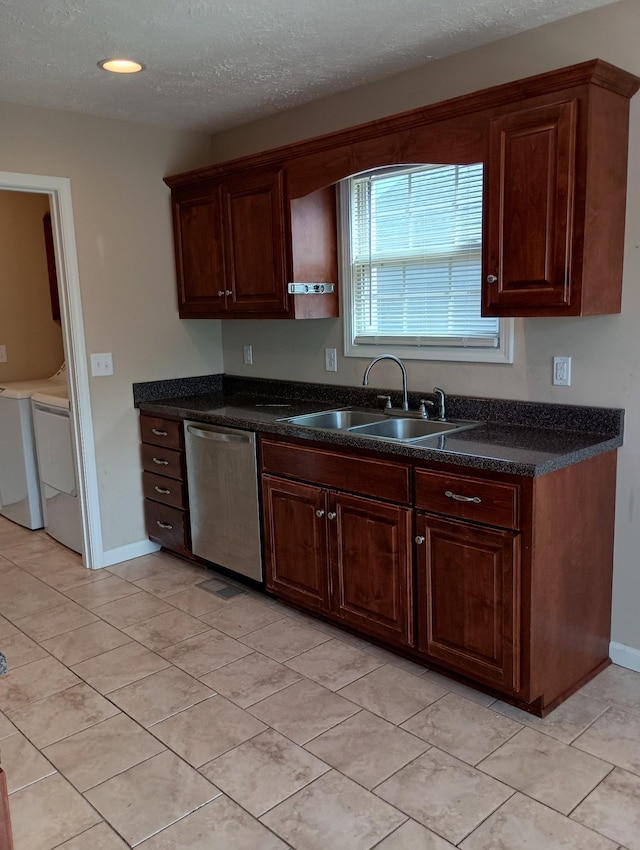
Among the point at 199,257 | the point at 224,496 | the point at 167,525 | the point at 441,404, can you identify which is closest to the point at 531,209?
the point at 441,404

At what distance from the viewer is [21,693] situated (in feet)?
8.72

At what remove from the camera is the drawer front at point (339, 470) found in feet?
8.54

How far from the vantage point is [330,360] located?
3.67m

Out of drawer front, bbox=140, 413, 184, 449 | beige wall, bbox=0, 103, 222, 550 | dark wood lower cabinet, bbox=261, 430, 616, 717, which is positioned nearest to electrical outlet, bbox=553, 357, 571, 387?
dark wood lower cabinet, bbox=261, 430, 616, 717

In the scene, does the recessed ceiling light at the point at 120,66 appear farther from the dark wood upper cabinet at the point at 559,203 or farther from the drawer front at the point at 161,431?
the drawer front at the point at 161,431

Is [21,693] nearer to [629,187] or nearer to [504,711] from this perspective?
[504,711]

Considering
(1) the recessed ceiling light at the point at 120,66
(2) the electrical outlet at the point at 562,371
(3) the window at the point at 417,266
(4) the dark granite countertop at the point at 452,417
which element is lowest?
(4) the dark granite countertop at the point at 452,417

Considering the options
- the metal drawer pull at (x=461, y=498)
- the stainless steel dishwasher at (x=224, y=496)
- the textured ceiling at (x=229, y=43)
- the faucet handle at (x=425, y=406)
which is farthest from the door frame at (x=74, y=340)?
the metal drawer pull at (x=461, y=498)

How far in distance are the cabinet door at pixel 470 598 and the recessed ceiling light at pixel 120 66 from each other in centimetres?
215

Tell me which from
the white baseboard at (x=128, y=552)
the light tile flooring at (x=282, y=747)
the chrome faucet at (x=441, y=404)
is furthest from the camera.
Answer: the white baseboard at (x=128, y=552)

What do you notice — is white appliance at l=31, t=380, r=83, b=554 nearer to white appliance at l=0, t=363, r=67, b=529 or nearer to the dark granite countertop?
white appliance at l=0, t=363, r=67, b=529

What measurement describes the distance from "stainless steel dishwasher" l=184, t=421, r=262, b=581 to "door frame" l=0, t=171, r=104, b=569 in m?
0.58

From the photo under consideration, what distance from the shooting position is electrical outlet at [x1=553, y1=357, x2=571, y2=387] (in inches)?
106

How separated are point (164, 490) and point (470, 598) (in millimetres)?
2056
